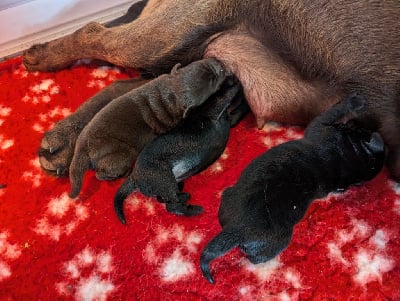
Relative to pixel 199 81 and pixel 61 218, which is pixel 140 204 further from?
pixel 199 81

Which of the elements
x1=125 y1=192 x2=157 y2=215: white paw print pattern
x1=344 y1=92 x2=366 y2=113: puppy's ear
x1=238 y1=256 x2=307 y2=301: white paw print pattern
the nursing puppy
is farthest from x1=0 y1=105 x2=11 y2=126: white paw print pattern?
x1=344 y1=92 x2=366 y2=113: puppy's ear

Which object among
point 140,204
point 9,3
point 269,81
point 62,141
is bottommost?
point 140,204

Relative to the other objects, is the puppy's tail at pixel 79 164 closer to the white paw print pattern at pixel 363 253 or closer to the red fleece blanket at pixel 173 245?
the red fleece blanket at pixel 173 245

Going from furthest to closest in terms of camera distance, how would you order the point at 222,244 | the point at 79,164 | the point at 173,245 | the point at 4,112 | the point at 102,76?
the point at 102,76, the point at 4,112, the point at 173,245, the point at 79,164, the point at 222,244

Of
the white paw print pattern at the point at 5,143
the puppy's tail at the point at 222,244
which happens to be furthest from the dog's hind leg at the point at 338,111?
the white paw print pattern at the point at 5,143

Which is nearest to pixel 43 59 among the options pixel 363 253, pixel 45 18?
pixel 45 18

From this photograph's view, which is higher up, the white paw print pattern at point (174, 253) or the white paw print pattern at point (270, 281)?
the white paw print pattern at point (174, 253)

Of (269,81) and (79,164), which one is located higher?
(79,164)
